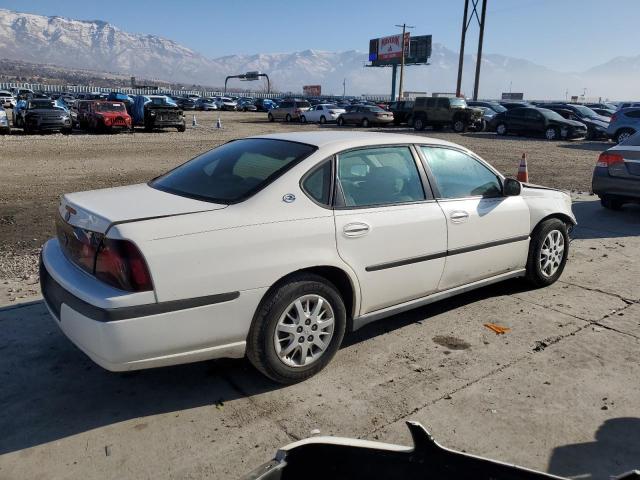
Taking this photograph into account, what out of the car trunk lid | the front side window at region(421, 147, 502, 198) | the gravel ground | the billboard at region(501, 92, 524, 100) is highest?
the billboard at region(501, 92, 524, 100)

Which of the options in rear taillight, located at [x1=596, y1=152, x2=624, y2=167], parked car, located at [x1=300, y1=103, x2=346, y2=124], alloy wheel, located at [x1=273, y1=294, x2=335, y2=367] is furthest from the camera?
parked car, located at [x1=300, y1=103, x2=346, y2=124]

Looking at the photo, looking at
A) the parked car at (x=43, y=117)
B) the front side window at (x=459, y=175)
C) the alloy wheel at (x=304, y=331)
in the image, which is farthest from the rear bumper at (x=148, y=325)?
the parked car at (x=43, y=117)

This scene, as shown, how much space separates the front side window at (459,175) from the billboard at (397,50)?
7690 cm

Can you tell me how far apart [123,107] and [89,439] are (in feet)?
79.6

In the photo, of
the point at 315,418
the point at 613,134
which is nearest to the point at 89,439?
the point at 315,418

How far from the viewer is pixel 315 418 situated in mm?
3152

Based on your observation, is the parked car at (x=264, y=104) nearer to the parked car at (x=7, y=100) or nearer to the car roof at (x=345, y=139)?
the parked car at (x=7, y=100)

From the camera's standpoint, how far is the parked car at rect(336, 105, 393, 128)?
32.8m

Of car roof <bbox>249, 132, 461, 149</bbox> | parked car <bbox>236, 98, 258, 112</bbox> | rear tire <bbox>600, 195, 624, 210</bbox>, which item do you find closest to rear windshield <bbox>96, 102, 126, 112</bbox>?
rear tire <bbox>600, 195, 624, 210</bbox>

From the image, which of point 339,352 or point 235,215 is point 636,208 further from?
point 235,215

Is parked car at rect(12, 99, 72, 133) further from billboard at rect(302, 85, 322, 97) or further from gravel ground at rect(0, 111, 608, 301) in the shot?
billboard at rect(302, 85, 322, 97)

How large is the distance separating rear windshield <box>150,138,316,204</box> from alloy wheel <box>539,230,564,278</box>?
2.64 metres

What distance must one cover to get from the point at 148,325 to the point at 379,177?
1.94 meters

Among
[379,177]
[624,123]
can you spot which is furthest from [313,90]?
[379,177]
